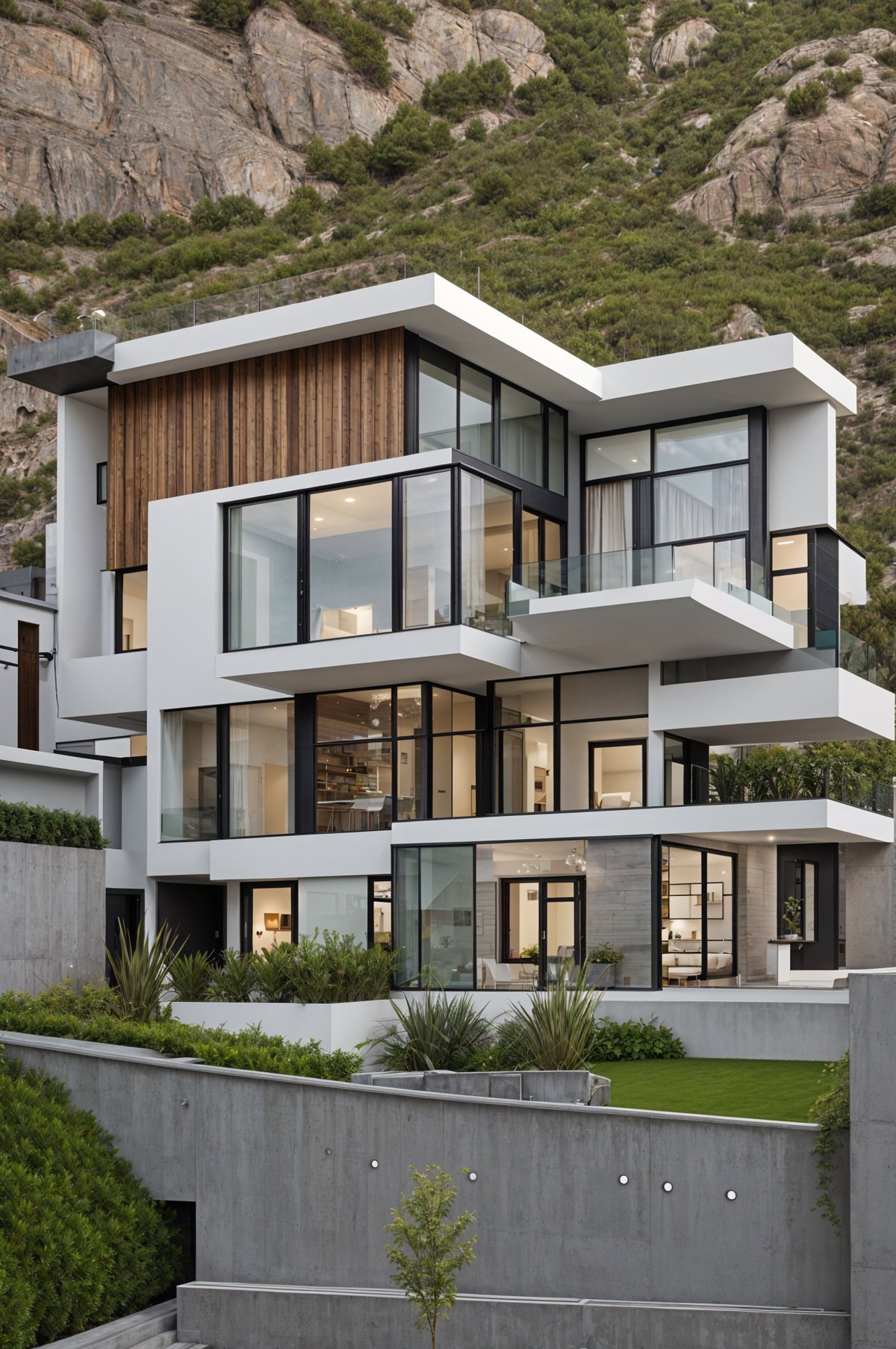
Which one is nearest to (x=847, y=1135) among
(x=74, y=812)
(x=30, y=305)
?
(x=74, y=812)

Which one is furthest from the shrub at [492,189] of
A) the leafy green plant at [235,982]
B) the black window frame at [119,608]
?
the leafy green plant at [235,982]

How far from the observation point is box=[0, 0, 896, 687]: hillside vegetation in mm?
55719

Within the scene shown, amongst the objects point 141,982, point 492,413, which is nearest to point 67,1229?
point 141,982

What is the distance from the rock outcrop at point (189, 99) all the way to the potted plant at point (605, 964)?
5916 centimetres

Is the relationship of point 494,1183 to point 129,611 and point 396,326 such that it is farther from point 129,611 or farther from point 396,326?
point 129,611

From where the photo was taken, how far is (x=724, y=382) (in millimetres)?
25359

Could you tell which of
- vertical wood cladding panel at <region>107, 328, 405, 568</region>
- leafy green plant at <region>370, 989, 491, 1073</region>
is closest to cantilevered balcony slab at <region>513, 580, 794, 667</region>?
vertical wood cladding panel at <region>107, 328, 405, 568</region>

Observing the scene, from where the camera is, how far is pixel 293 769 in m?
25.9

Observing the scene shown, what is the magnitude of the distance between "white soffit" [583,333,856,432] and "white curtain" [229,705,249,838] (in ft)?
27.9

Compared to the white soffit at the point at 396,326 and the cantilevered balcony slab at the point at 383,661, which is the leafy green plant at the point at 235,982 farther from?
the white soffit at the point at 396,326

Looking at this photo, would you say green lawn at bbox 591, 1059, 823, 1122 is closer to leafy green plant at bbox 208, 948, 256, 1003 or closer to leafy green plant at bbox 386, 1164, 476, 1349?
leafy green plant at bbox 386, 1164, 476, 1349

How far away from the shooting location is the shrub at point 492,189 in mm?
65625

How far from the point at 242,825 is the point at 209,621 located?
141 inches

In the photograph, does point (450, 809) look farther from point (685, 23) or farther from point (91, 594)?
point (685, 23)
